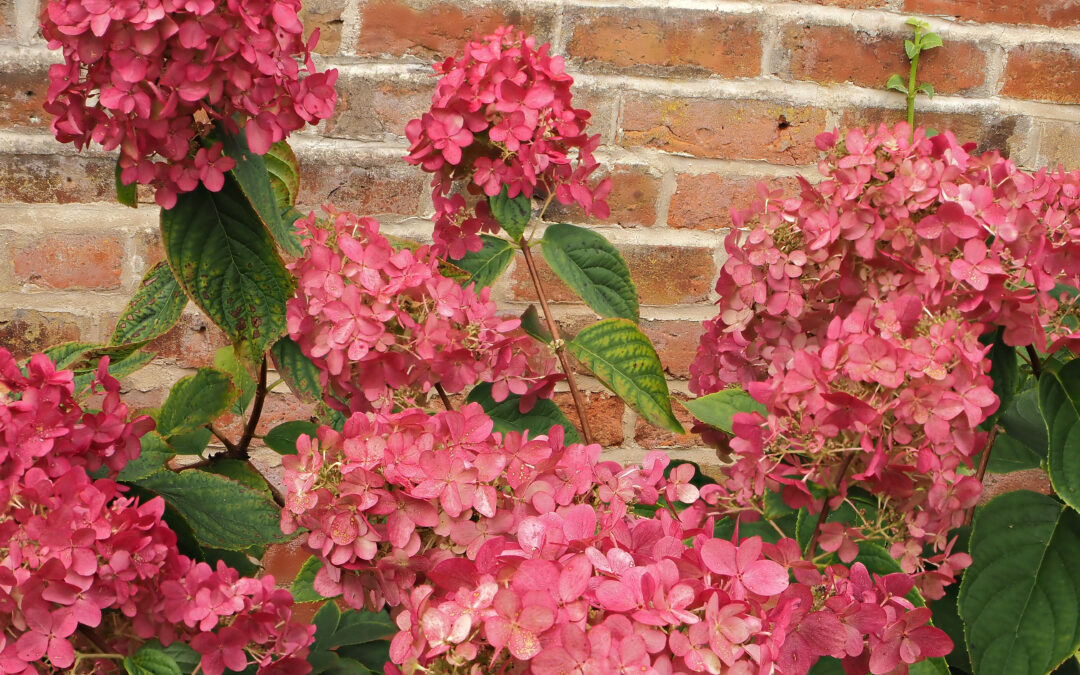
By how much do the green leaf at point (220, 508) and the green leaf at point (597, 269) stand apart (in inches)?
Answer: 13.4

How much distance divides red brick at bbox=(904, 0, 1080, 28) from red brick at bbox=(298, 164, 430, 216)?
71 cm

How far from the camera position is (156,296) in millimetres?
850

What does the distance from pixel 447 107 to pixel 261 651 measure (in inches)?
17.0

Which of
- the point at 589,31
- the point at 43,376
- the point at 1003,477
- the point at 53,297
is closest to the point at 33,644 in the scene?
the point at 43,376

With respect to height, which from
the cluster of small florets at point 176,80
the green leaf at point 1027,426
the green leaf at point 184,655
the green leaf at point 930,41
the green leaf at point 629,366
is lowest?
the green leaf at point 184,655

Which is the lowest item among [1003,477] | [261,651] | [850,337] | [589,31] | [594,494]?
[1003,477]

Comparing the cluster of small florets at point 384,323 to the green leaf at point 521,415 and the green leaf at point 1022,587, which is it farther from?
the green leaf at point 1022,587

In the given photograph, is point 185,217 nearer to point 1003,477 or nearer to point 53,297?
point 53,297

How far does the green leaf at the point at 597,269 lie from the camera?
2.80 feet

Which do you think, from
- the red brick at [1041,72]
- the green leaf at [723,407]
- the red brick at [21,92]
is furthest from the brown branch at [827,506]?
the red brick at [21,92]

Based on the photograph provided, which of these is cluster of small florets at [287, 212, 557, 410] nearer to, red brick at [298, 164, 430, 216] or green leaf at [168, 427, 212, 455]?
green leaf at [168, 427, 212, 455]

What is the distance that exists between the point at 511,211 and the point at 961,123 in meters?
0.78

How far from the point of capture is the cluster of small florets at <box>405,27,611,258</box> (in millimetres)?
731

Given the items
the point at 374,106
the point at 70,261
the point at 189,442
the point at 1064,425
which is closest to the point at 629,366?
the point at 1064,425
